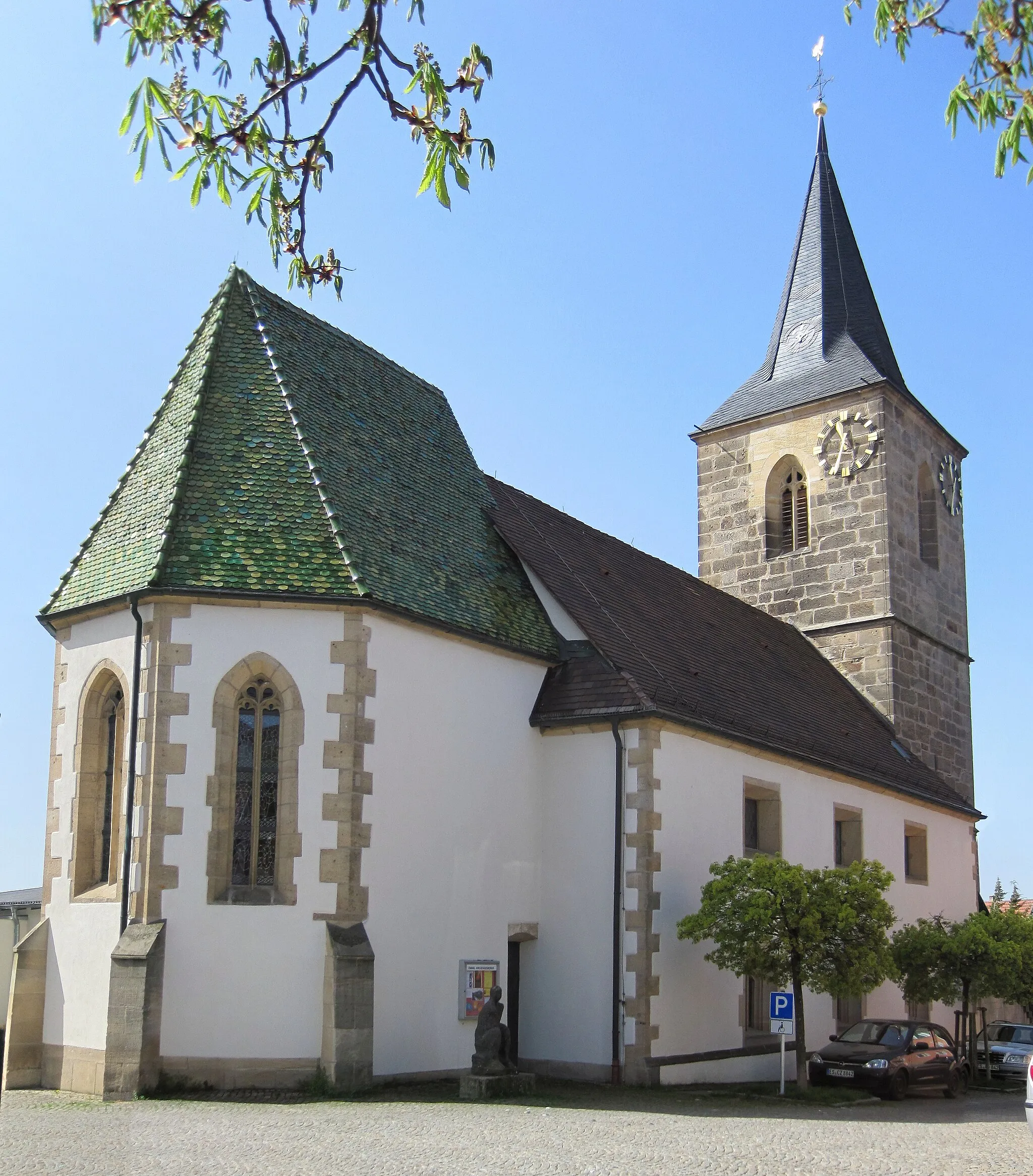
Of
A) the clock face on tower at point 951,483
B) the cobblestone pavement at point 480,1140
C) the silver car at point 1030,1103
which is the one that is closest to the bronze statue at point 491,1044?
the cobblestone pavement at point 480,1140

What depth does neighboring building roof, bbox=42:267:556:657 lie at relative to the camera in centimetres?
1538

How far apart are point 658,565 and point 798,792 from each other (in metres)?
6.48

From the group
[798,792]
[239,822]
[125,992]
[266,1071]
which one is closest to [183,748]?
[239,822]

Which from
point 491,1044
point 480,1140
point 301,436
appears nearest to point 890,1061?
point 491,1044

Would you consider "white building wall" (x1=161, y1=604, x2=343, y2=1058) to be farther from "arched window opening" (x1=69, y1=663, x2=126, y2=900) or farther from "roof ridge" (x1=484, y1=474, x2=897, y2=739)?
"roof ridge" (x1=484, y1=474, x2=897, y2=739)

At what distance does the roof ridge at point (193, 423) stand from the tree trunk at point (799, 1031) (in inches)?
340

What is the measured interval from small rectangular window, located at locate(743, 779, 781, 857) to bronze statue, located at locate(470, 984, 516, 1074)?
20.6 feet

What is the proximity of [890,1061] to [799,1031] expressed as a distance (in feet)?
3.97

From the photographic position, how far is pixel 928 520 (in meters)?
31.2

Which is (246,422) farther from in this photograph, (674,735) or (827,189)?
(827,189)

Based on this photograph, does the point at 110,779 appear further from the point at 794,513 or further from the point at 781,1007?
the point at 794,513

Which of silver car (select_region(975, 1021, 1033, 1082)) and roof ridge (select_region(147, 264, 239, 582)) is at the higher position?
roof ridge (select_region(147, 264, 239, 582))

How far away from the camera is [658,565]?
Result: 26.1 meters

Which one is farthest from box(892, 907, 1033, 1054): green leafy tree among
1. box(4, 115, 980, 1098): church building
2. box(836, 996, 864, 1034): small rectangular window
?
box(4, 115, 980, 1098): church building
